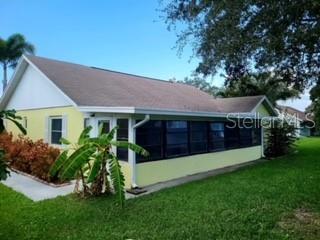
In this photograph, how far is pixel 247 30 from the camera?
11094 mm

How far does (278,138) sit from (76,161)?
48.1 ft

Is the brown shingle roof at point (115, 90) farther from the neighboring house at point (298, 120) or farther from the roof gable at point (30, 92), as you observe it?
the neighboring house at point (298, 120)

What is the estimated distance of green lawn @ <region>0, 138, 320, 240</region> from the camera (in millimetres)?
6273

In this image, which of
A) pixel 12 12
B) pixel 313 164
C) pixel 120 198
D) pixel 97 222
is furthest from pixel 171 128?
pixel 12 12

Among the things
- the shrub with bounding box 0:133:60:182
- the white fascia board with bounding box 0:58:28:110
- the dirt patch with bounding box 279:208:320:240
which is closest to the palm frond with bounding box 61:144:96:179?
the shrub with bounding box 0:133:60:182

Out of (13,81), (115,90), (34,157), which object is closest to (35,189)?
(34,157)

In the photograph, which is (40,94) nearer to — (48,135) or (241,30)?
(48,135)

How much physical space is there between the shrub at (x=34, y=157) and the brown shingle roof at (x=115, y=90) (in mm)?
2309

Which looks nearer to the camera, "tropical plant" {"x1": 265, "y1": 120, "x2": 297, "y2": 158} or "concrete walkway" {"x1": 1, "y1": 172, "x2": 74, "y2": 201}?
"concrete walkway" {"x1": 1, "y1": 172, "x2": 74, "y2": 201}

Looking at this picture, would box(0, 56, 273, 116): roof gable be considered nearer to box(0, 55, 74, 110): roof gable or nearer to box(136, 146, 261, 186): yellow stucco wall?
box(0, 55, 74, 110): roof gable

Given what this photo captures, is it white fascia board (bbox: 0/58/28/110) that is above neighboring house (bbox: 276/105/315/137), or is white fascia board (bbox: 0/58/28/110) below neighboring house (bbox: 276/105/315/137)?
above

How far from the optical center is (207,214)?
7.29m

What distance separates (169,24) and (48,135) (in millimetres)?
7741

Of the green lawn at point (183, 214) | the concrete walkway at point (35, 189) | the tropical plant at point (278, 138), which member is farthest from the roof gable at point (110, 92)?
the green lawn at point (183, 214)
